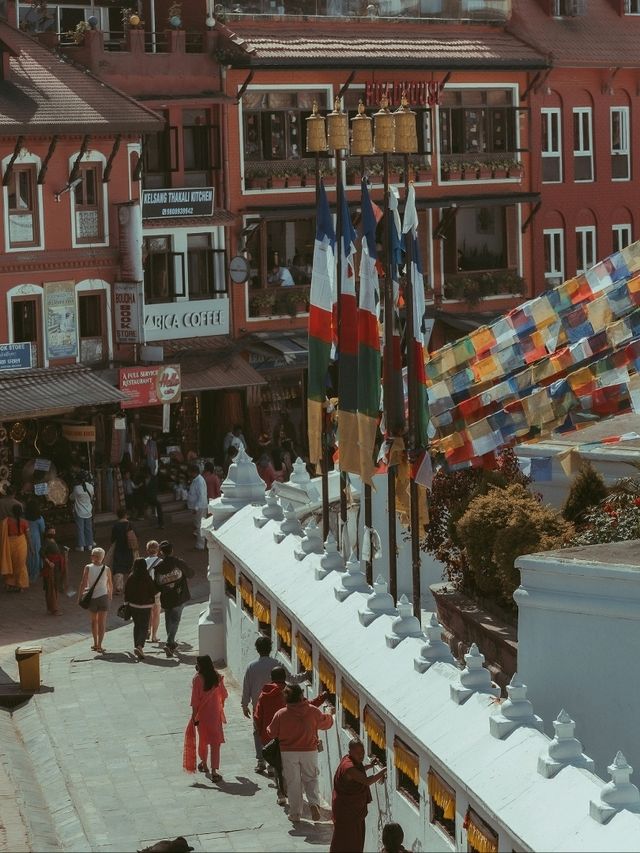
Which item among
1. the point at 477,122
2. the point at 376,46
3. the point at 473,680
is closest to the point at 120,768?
the point at 473,680

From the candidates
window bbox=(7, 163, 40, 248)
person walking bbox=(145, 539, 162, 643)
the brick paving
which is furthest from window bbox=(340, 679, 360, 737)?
window bbox=(7, 163, 40, 248)

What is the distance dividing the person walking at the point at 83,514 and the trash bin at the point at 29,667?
983cm

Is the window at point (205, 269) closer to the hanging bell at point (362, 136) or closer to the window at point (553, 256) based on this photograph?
the window at point (553, 256)

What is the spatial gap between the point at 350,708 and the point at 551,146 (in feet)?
113

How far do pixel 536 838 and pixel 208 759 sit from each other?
27.6ft

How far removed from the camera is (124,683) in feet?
80.0

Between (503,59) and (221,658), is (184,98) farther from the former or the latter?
(221,658)

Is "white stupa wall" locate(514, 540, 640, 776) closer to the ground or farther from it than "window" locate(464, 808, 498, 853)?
farther from it

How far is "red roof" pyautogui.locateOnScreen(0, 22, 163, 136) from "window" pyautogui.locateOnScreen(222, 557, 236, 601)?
14.2m

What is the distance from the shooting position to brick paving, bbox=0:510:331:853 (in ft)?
59.6

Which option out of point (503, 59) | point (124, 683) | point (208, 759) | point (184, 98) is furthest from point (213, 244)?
point (208, 759)

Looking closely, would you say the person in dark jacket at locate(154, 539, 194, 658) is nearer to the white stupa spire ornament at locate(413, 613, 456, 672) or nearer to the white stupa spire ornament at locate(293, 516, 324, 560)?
the white stupa spire ornament at locate(293, 516, 324, 560)

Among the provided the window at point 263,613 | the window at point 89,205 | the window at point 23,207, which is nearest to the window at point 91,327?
the window at point 89,205

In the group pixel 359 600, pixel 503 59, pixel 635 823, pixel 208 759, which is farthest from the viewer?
pixel 503 59
